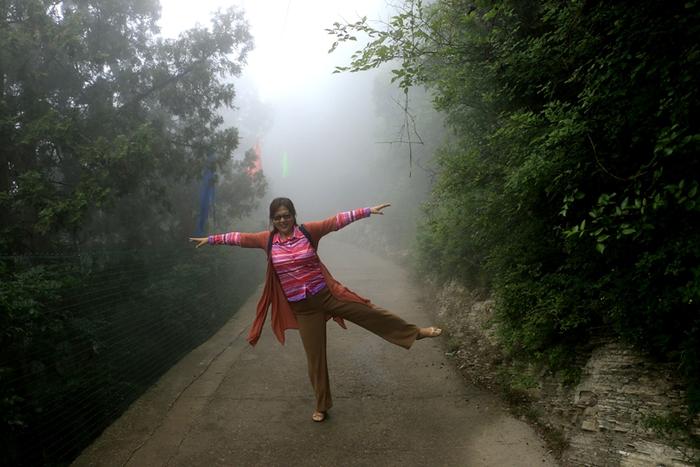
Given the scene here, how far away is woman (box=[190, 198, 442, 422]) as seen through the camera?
A: 380 centimetres

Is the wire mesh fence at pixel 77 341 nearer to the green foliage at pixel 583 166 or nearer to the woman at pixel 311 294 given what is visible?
the woman at pixel 311 294

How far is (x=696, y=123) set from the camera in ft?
7.07

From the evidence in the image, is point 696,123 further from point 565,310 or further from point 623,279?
point 565,310

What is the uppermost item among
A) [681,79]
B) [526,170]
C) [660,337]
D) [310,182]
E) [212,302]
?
[310,182]

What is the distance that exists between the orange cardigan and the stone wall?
174 centimetres

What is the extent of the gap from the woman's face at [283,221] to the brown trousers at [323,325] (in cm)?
63

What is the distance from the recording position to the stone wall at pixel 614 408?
250 centimetres

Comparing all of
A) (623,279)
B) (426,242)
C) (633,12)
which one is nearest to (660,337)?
(623,279)

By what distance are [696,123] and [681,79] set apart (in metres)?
0.25

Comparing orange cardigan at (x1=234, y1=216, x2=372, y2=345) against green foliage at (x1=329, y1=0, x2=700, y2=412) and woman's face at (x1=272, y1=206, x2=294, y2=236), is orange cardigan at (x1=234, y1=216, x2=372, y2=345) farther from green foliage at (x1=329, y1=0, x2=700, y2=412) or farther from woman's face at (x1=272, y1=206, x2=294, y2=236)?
green foliage at (x1=329, y1=0, x2=700, y2=412)

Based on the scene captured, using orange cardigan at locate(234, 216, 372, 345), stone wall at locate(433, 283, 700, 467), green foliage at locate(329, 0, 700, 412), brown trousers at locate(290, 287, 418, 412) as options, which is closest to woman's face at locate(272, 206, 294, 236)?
orange cardigan at locate(234, 216, 372, 345)

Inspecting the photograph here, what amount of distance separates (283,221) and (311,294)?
694mm

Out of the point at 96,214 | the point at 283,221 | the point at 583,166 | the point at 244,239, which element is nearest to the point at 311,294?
the point at 283,221

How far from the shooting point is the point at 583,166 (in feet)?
9.23
